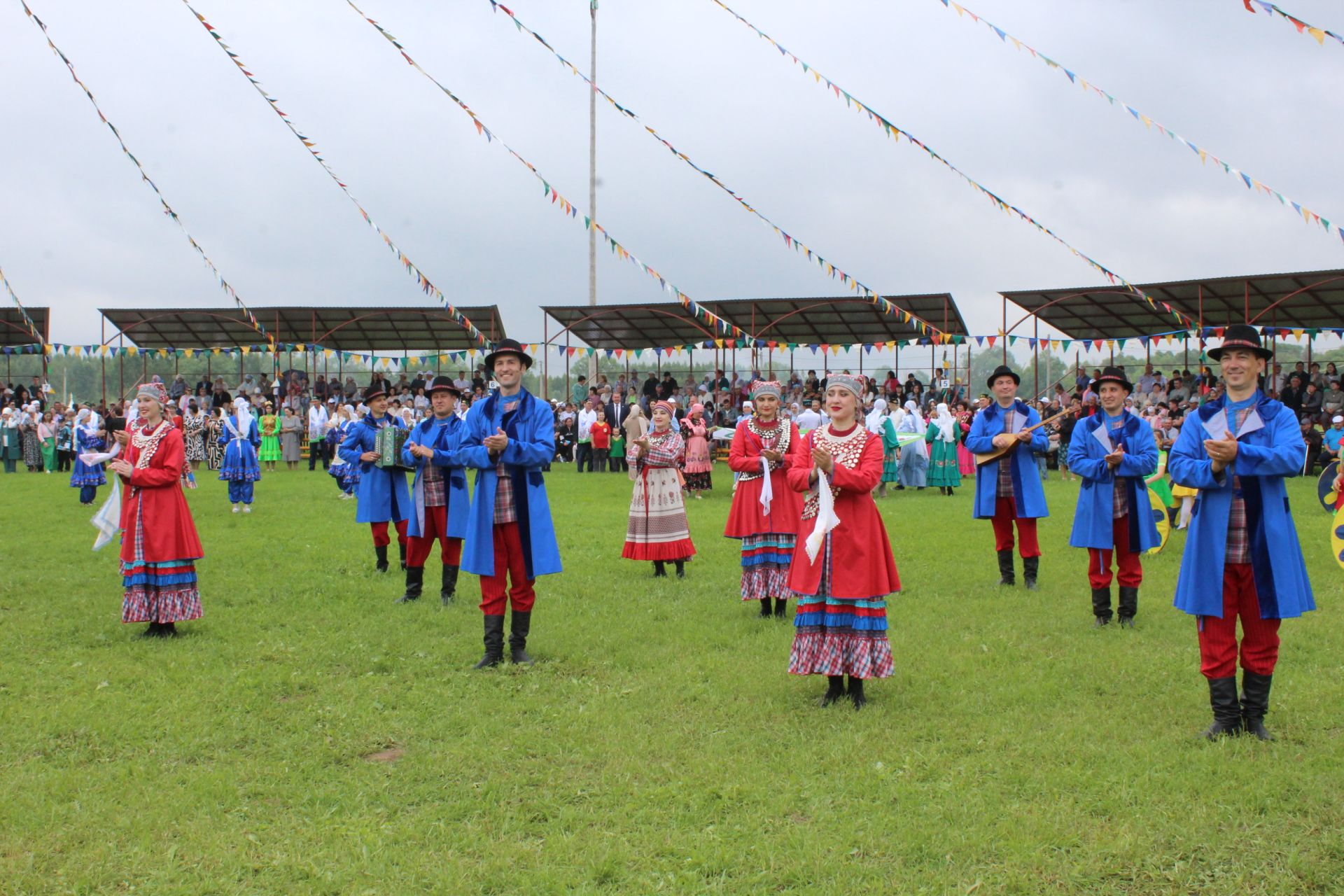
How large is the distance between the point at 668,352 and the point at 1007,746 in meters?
27.2

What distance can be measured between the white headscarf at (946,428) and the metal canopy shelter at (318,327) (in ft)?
45.2

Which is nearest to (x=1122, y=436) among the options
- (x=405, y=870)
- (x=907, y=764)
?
(x=907, y=764)

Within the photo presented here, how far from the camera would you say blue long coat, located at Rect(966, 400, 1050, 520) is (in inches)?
372

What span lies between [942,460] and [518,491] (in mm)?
14488

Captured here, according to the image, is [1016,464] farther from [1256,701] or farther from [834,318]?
[834,318]

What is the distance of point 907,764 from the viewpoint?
16.8 feet

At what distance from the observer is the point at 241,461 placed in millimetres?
17094

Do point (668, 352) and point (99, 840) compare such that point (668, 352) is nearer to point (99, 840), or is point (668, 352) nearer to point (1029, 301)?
point (1029, 301)

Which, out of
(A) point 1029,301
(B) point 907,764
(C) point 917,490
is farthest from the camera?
(A) point 1029,301

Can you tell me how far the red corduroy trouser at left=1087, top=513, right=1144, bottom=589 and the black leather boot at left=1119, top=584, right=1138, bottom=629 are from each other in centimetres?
3

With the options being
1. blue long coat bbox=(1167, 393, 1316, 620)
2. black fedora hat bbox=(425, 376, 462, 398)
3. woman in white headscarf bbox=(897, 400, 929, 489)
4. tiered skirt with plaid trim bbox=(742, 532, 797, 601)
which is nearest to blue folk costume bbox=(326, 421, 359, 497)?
black fedora hat bbox=(425, 376, 462, 398)

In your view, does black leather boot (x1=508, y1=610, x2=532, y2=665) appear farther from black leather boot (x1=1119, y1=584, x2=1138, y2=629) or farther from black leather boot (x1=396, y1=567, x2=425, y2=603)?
black leather boot (x1=1119, y1=584, x2=1138, y2=629)

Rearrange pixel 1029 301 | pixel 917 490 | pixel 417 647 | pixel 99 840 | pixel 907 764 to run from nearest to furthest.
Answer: pixel 99 840 < pixel 907 764 < pixel 417 647 < pixel 917 490 < pixel 1029 301

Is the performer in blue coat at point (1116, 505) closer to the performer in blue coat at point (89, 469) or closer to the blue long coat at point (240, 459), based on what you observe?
the blue long coat at point (240, 459)
